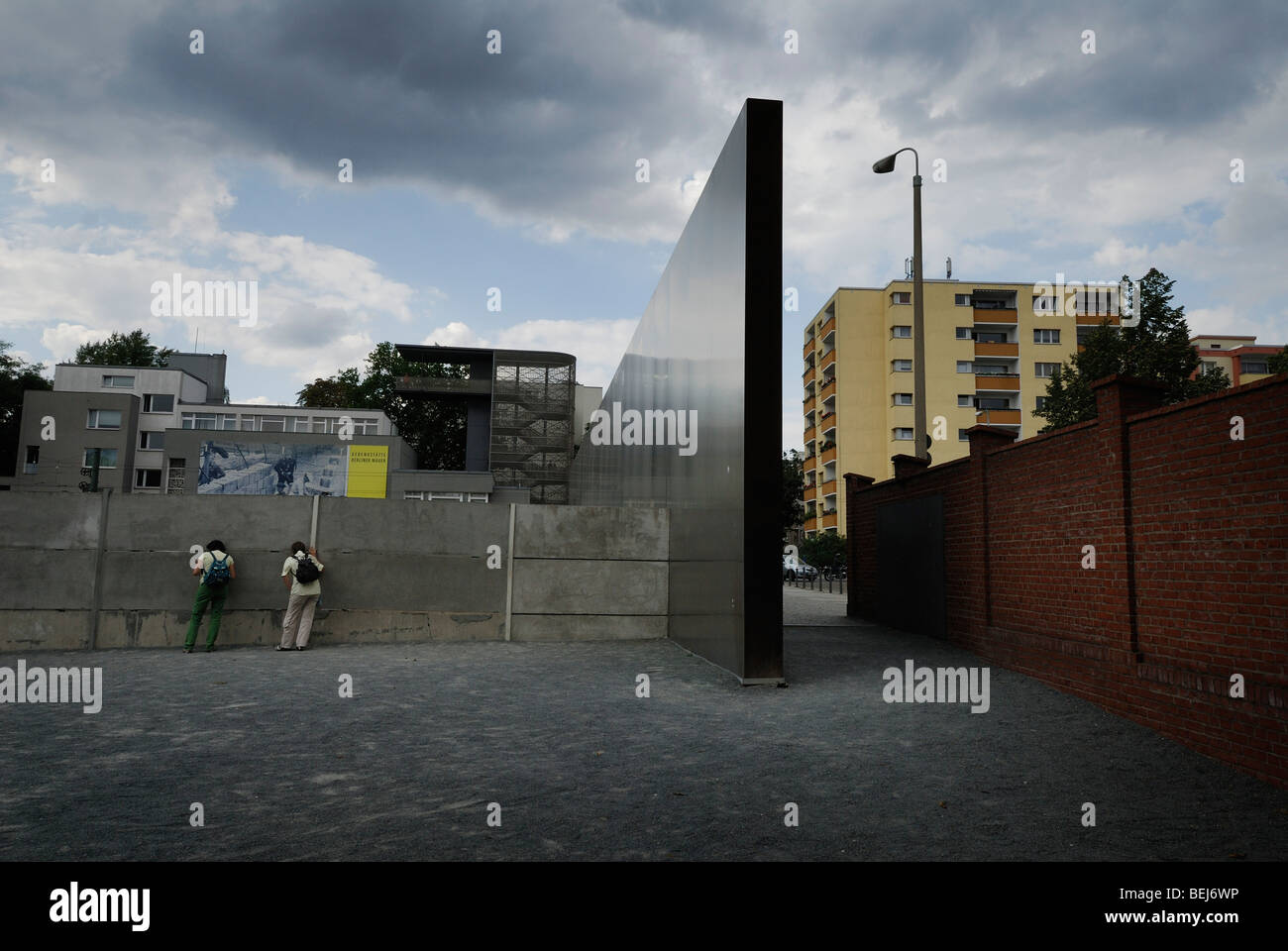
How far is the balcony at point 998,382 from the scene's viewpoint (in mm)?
52125

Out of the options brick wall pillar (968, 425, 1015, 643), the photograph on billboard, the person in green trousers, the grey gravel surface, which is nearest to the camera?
the grey gravel surface

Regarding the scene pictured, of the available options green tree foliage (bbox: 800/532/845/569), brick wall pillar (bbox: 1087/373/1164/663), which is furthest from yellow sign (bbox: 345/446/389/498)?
brick wall pillar (bbox: 1087/373/1164/663)

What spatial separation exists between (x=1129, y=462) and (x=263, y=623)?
12.3 metres

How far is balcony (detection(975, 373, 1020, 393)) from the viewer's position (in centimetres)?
5212

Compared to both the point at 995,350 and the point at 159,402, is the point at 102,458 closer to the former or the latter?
the point at 159,402

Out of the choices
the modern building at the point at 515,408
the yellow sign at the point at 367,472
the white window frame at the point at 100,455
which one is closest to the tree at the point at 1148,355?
the modern building at the point at 515,408

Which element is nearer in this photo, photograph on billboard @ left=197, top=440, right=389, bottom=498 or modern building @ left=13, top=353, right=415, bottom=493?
photograph on billboard @ left=197, top=440, right=389, bottom=498

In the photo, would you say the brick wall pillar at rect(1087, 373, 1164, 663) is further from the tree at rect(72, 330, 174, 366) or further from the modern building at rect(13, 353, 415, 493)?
the tree at rect(72, 330, 174, 366)

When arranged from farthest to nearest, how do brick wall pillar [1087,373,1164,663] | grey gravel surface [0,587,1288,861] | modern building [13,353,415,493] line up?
modern building [13,353,415,493], brick wall pillar [1087,373,1164,663], grey gravel surface [0,587,1288,861]

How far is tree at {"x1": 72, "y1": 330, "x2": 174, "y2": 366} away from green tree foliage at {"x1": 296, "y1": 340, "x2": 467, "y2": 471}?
43.8ft

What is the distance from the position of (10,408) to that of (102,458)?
9154mm

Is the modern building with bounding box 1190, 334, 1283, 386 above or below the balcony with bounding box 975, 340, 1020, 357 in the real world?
above

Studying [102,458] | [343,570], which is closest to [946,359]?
[343,570]

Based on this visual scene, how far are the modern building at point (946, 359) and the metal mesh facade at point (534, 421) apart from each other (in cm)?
1960
